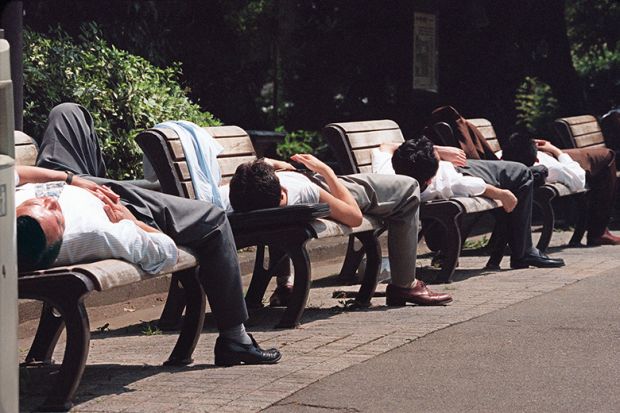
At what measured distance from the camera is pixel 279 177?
7578 mm

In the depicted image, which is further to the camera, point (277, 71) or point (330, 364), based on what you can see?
point (277, 71)

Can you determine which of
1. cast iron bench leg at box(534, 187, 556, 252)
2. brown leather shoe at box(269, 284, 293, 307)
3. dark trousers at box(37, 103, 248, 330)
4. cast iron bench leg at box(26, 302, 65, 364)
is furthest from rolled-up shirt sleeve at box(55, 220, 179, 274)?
cast iron bench leg at box(534, 187, 556, 252)

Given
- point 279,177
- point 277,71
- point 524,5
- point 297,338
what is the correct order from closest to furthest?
point 297,338, point 279,177, point 524,5, point 277,71

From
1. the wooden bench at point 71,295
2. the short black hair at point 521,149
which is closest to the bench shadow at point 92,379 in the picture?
the wooden bench at point 71,295

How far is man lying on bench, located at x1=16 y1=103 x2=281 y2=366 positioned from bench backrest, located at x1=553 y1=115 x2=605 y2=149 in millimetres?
7113

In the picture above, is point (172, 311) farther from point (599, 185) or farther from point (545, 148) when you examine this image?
point (599, 185)

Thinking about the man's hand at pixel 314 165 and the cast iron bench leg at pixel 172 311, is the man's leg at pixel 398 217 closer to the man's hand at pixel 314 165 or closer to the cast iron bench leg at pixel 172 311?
the man's hand at pixel 314 165

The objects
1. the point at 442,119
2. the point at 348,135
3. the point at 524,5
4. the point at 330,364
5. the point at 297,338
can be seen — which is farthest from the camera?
the point at 524,5

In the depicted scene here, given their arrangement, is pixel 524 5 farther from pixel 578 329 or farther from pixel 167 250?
pixel 167 250

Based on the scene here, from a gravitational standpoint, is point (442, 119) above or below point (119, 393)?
above

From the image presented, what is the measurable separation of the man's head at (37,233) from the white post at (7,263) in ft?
2.80

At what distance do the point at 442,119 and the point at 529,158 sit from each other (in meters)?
0.75

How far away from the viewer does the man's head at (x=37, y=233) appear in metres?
5.23

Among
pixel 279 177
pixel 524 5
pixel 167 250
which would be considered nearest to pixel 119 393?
pixel 167 250
